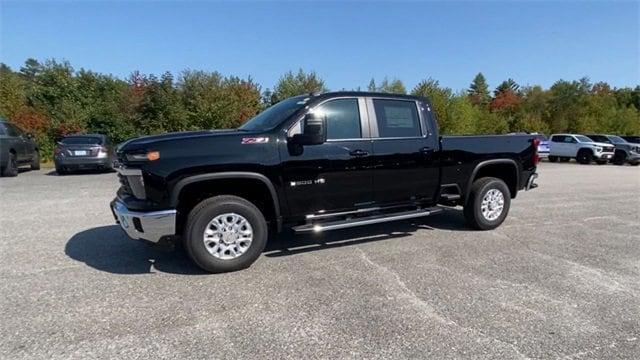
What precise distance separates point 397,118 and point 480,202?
194 cm

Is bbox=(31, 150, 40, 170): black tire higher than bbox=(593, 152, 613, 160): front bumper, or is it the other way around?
bbox=(31, 150, 40, 170): black tire

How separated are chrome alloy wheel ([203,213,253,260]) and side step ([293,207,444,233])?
58 centimetres

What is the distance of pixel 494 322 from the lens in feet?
11.8

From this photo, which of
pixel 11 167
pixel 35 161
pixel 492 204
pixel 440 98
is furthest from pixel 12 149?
pixel 440 98

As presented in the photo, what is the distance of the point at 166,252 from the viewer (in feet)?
17.9

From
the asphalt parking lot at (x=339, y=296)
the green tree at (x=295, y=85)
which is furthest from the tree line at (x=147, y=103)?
the asphalt parking lot at (x=339, y=296)

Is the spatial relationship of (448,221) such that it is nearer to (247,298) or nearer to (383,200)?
(383,200)

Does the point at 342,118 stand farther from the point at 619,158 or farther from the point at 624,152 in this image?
the point at 619,158

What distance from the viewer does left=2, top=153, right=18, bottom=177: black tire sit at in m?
13.3

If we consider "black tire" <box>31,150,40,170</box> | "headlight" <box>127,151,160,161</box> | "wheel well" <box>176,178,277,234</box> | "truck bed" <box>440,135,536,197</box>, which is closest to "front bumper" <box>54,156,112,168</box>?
"black tire" <box>31,150,40,170</box>

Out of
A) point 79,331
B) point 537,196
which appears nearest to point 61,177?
point 79,331

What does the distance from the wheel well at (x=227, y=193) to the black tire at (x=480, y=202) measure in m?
3.20

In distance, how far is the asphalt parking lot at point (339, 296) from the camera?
3.21 meters

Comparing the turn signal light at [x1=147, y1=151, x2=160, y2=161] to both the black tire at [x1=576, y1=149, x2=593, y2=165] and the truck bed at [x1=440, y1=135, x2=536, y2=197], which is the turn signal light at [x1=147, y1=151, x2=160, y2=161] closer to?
the truck bed at [x1=440, y1=135, x2=536, y2=197]
